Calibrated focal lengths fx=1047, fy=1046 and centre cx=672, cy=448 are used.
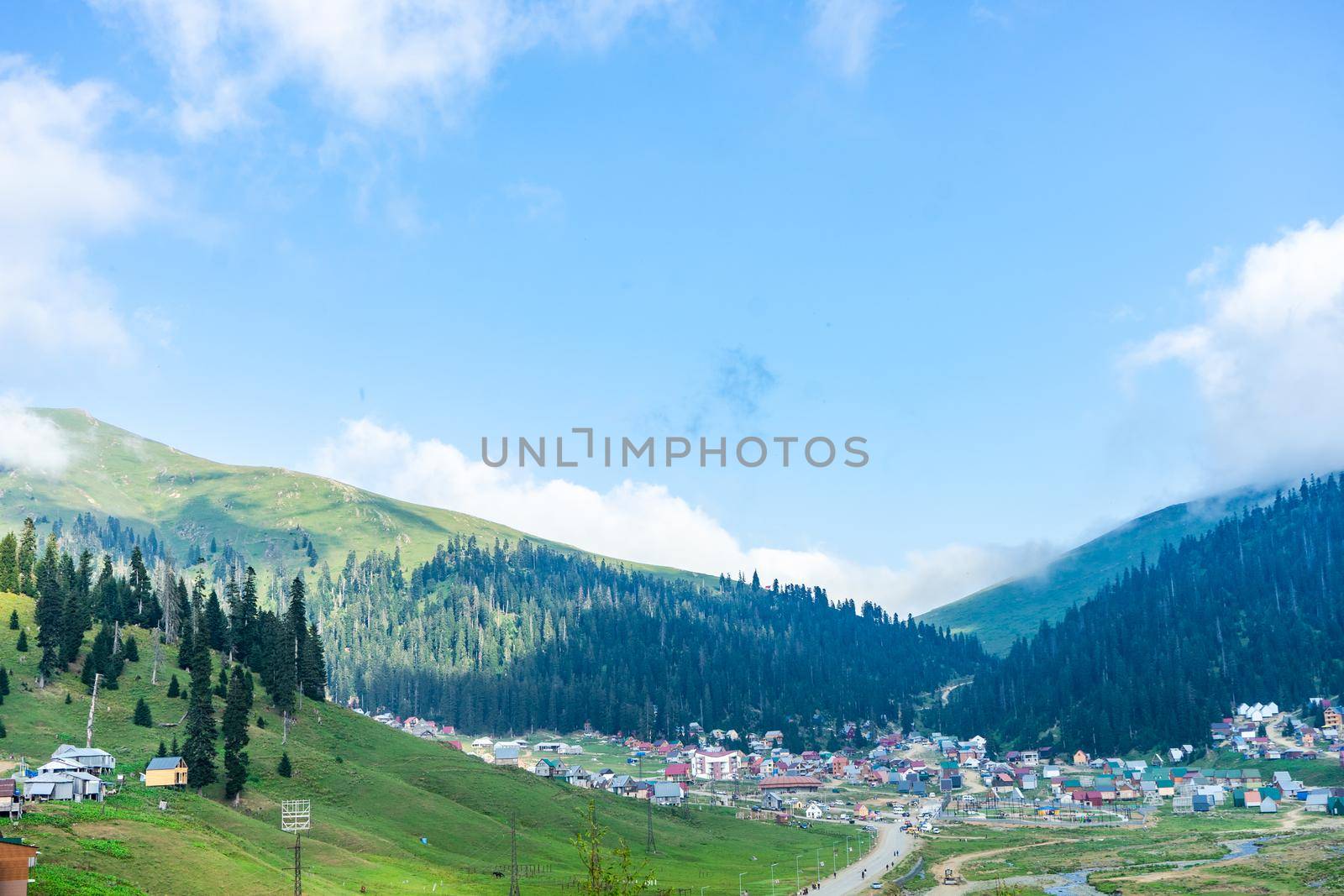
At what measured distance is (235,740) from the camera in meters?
119

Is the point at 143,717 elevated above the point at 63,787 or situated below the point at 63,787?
above

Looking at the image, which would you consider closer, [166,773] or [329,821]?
[166,773]

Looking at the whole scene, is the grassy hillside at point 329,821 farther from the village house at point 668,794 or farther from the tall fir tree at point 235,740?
the village house at point 668,794

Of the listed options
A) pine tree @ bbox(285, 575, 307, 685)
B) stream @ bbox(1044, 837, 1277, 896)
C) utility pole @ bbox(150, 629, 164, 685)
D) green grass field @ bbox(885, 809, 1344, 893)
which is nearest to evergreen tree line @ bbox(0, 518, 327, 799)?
pine tree @ bbox(285, 575, 307, 685)

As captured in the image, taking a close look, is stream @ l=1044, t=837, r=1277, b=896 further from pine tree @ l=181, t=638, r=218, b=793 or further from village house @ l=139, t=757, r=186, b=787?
village house @ l=139, t=757, r=186, b=787

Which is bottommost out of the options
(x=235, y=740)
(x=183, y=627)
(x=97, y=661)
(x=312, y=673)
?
(x=235, y=740)

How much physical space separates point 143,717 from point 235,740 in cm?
1936

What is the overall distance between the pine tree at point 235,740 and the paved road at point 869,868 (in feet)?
209

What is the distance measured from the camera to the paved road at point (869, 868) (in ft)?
388

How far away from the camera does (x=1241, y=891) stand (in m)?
110

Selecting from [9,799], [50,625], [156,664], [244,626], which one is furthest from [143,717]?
[9,799]

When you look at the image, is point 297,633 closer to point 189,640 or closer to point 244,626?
point 244,626

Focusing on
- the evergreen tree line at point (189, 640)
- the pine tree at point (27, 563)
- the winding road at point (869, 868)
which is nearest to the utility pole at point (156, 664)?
the evergreen tree line at point (189, 640)

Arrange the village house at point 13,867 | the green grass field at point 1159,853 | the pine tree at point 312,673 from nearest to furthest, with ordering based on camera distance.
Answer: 1. the village house at point 13,867
2. the green grass field at point 1159,853
3. the pine tree at point 312,673
